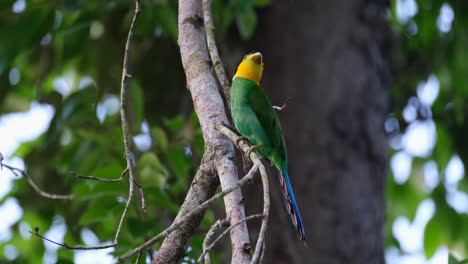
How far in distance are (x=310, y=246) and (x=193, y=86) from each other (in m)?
1.93

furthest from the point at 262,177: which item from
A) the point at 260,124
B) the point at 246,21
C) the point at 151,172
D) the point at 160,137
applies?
the point at 246,21

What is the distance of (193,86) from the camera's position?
7.07ft

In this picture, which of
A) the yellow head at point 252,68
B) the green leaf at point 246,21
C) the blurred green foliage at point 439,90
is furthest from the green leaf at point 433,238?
the yellow head at point 252,68

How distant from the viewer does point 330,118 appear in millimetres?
4051

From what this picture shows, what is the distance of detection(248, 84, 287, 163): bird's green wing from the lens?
2.78 meters

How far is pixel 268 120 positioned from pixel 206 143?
0.88m

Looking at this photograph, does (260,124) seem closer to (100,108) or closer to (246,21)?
(246,21)

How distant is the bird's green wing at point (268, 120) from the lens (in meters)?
2.78

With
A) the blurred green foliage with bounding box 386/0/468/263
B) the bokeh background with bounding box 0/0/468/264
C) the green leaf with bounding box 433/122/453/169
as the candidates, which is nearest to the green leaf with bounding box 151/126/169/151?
the bokeh background with bounding box 0/0/468/264

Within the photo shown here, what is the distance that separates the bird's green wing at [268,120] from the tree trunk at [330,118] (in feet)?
3.22

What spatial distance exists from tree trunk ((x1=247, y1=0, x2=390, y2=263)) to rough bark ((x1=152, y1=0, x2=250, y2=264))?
163cm

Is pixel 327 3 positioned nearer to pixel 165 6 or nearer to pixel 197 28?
pixel 165 6

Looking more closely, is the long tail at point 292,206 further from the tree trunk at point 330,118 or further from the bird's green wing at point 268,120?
the tree trunk at point 330,118

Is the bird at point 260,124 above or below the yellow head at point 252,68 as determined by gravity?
below
